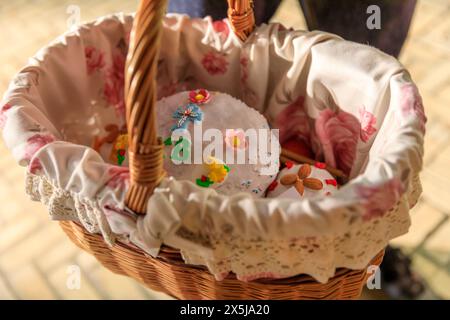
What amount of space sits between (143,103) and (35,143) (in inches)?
9.3

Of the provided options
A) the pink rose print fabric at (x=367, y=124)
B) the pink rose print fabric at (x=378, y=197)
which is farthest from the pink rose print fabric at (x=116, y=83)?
the pink rose print fabric at (x=378, y=197)

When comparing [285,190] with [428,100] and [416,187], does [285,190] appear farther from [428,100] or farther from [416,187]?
[428,100]

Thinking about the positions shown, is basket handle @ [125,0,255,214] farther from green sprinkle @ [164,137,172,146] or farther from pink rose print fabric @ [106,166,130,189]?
green sprinkle @ [164,137,172,146]

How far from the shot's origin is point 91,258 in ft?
4.22

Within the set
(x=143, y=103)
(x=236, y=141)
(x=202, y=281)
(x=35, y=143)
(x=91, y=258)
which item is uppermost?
(x=143, y=103)

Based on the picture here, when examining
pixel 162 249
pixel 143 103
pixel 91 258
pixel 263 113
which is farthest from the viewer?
pixel 91 258

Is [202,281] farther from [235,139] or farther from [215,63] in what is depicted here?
[215,63]

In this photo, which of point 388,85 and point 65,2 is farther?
point 65,2

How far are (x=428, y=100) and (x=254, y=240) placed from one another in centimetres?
103

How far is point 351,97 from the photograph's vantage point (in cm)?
101

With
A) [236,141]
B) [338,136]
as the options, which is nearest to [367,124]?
[338,136]

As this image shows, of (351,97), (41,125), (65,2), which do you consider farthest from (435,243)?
(65,2)

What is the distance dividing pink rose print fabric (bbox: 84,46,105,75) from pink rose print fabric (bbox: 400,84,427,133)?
63cm

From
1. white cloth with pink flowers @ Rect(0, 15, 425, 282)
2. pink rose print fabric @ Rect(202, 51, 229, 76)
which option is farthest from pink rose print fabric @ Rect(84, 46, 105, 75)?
pink rose print fabric @ Rect(202, 51, 229, 76)
